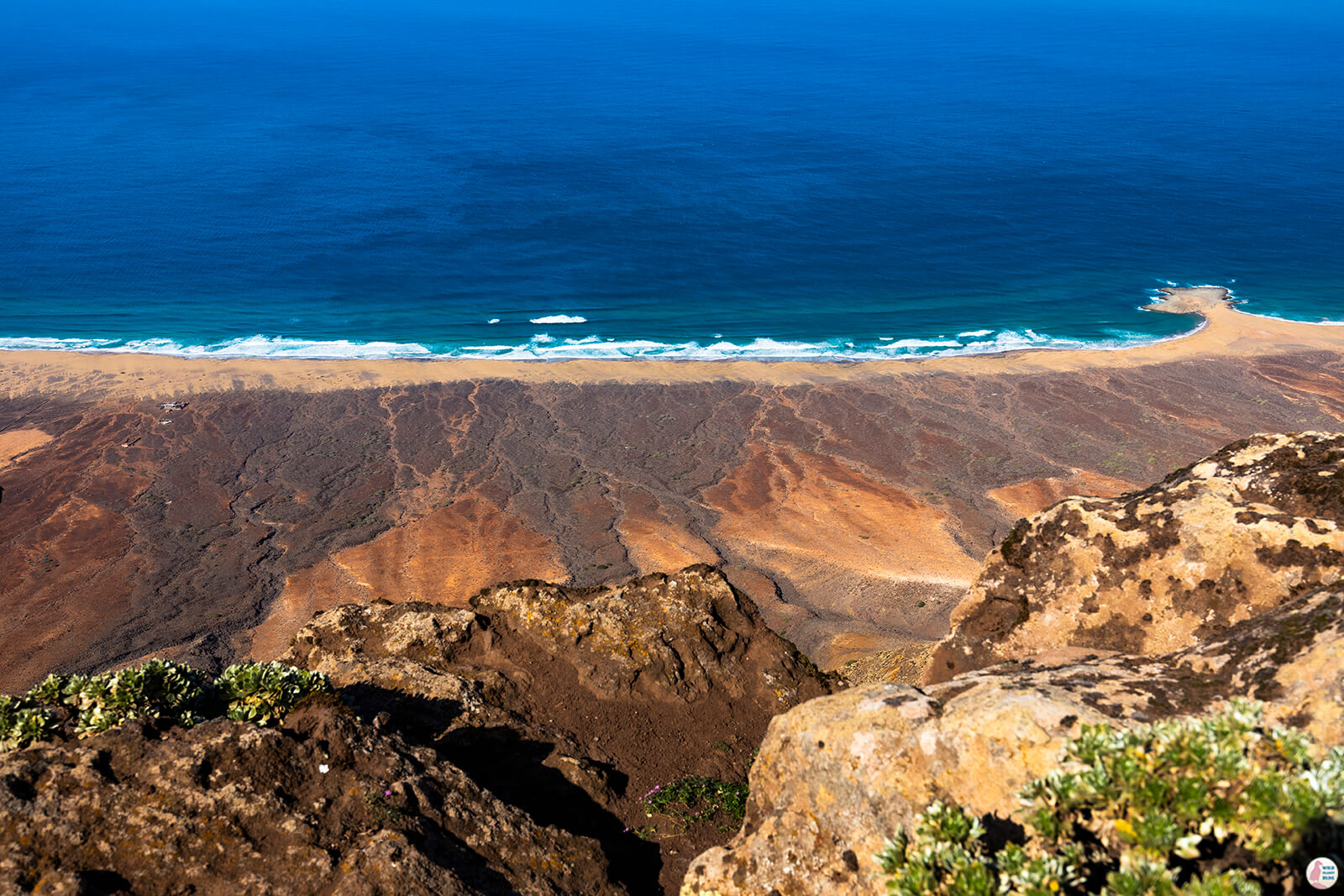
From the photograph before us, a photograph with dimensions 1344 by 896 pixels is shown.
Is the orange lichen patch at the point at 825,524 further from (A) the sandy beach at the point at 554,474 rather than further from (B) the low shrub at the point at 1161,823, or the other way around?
(B) the low shrub at the point at 1161,823

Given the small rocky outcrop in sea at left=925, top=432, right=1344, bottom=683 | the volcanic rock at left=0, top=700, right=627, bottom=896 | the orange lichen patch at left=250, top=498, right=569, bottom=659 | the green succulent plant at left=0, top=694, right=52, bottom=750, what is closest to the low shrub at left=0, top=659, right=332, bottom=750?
the green succulent plant at left=0, top=694, right=52, bottom=750

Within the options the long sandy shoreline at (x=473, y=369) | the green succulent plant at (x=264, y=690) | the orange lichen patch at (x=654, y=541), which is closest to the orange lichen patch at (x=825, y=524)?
the orange lichen patch at (x=654, y=541)

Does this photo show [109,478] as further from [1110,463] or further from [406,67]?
[406,67]

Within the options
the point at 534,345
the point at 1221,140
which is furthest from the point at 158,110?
the point at 1221,140

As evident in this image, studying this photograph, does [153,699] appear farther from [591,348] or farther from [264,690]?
[591,348]

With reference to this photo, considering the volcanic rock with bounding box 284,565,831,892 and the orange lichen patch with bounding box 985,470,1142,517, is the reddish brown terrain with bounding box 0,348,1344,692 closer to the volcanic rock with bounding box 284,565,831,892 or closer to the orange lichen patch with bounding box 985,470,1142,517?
the orange lichen patch with bounding box 985,470,1142,517

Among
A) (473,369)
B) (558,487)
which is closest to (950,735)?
(558,487)
